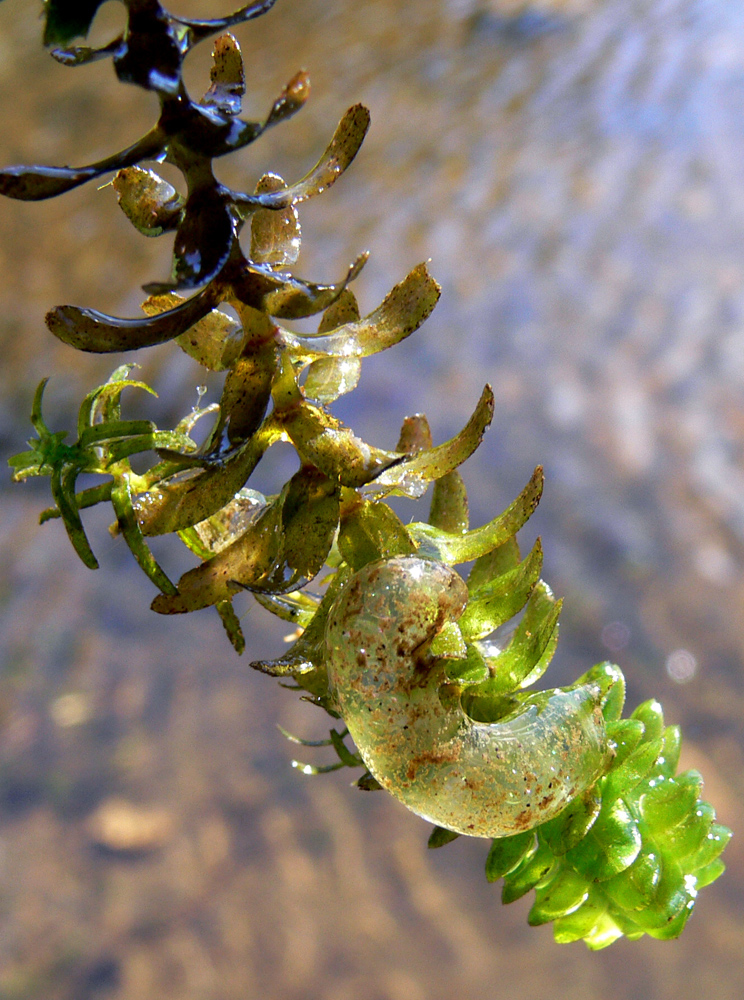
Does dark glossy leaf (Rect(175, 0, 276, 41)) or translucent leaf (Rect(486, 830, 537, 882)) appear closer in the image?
dark glossy leaf (Rect(175, 0, 276, 41))

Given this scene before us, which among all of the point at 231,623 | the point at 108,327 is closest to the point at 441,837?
the point at 231,623

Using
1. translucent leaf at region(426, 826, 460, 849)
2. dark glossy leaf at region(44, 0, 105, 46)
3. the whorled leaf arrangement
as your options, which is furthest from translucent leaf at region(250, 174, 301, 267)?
translucent leaf at region(426, 826, 460, 849)

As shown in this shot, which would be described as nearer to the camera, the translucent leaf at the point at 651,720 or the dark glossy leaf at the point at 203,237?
the dark glossy leaf at the point at 203,237

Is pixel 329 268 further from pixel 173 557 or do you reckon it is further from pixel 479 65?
pixel 479 65

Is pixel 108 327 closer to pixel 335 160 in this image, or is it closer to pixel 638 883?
pixel 335 160

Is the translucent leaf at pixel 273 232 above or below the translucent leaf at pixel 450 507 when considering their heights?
above

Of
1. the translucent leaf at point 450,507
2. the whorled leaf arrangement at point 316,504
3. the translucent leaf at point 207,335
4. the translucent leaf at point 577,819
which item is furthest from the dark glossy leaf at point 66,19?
the translucent leaf at point 577,819

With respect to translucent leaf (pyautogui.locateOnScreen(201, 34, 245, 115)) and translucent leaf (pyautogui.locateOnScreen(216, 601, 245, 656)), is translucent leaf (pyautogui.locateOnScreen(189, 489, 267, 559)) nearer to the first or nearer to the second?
translucent leaf (pyautogui.locateOnScreen(216, 601, 245, 656))

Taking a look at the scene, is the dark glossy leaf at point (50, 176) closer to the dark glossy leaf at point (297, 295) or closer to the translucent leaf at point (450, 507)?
the dark glossy leaf at point (297, 295)
